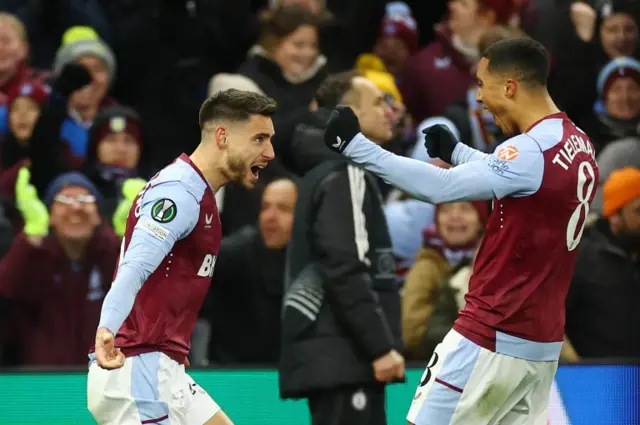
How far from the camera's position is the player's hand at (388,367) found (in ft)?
22.3

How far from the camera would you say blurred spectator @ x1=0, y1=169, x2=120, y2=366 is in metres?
8.65

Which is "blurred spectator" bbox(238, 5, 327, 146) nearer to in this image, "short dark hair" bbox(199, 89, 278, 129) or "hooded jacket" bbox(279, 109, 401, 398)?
"hooded jacket" bbox(279, 109, 401, 398)

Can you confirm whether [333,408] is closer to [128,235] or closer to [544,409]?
[544,409]

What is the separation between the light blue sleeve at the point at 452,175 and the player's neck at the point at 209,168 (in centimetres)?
55

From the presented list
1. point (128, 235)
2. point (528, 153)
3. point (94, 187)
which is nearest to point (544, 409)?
point (528, 153)

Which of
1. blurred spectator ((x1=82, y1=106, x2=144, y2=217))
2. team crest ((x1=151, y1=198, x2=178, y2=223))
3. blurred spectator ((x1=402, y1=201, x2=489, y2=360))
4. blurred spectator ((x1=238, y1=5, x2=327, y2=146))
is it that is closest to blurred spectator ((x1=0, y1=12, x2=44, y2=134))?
blurred spectator ((x1=82, y1=106, x2=144, y2=217))

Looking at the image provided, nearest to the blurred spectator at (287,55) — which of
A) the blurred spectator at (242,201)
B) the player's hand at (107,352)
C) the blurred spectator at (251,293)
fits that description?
the blurred spectator at (242,201)

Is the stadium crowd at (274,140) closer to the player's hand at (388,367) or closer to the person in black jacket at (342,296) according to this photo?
the person in black jacket at (342,296)

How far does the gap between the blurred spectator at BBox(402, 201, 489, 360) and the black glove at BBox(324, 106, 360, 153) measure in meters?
3.04

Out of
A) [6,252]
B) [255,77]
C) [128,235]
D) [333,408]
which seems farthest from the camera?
[255,77]

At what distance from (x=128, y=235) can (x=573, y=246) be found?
182cm

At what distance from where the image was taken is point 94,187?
923 cm

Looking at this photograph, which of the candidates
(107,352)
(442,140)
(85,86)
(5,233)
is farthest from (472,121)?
(107,352)

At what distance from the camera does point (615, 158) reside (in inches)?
376
